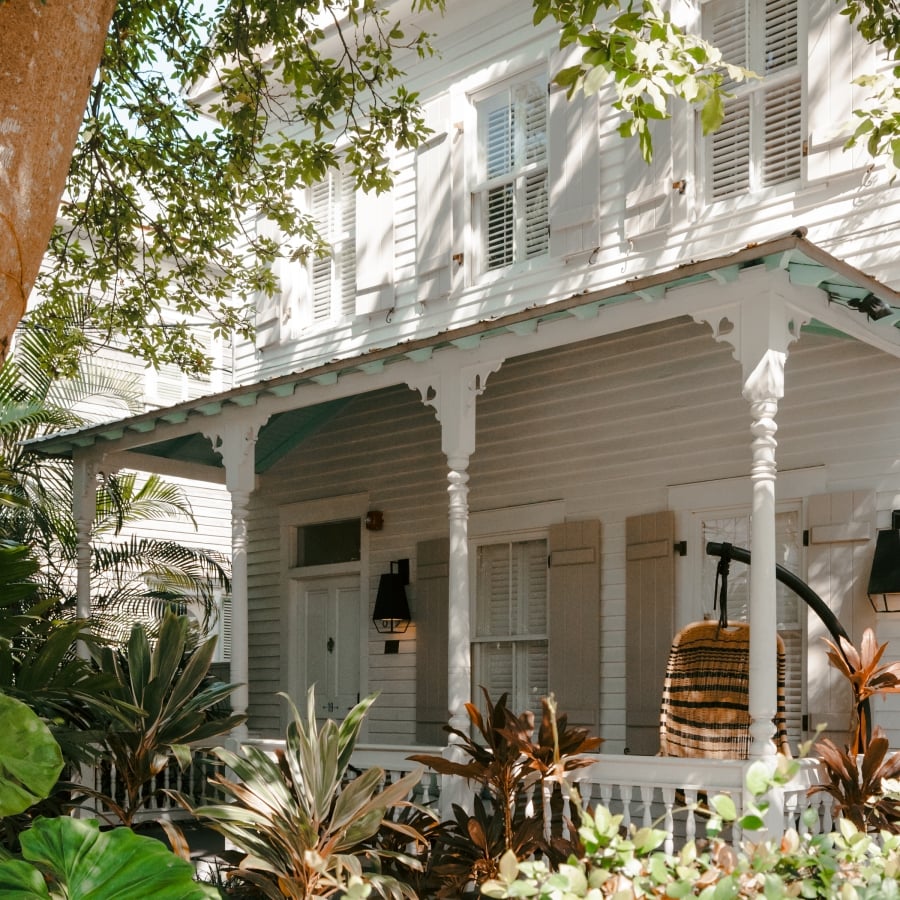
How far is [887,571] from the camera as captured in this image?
6.83m

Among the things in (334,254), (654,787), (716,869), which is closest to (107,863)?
→ (716,869)

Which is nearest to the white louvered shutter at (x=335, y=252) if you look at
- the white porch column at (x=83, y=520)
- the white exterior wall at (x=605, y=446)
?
the white exterior wall at (x=605, y=446)

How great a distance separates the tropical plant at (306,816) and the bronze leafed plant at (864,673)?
2168 mm

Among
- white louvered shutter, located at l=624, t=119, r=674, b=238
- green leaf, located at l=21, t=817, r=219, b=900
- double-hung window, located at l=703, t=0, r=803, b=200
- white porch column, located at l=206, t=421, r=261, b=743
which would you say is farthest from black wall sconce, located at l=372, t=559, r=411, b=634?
green leaf, located at l=21, t=817, r=219, b=900

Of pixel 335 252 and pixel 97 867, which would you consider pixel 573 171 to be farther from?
pixel 97 867

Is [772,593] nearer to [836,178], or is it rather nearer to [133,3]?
[836,178]

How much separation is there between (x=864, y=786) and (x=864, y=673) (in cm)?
64

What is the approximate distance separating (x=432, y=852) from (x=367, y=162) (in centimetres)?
479

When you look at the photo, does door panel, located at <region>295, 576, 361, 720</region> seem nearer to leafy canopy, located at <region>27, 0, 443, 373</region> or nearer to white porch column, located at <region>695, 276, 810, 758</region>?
leafy canopy, located at <region>27, 0, 443, 373</region>

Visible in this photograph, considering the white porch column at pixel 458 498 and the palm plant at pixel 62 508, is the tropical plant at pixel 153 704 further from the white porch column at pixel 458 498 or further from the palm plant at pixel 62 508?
the palm plant at pixel 62 508

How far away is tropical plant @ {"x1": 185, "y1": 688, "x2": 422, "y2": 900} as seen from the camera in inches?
212

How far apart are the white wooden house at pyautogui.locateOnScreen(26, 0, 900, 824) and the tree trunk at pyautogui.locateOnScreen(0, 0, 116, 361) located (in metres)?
3.05

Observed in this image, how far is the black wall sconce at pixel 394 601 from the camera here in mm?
9719

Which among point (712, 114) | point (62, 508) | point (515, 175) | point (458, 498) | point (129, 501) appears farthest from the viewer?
point (129, 501)
